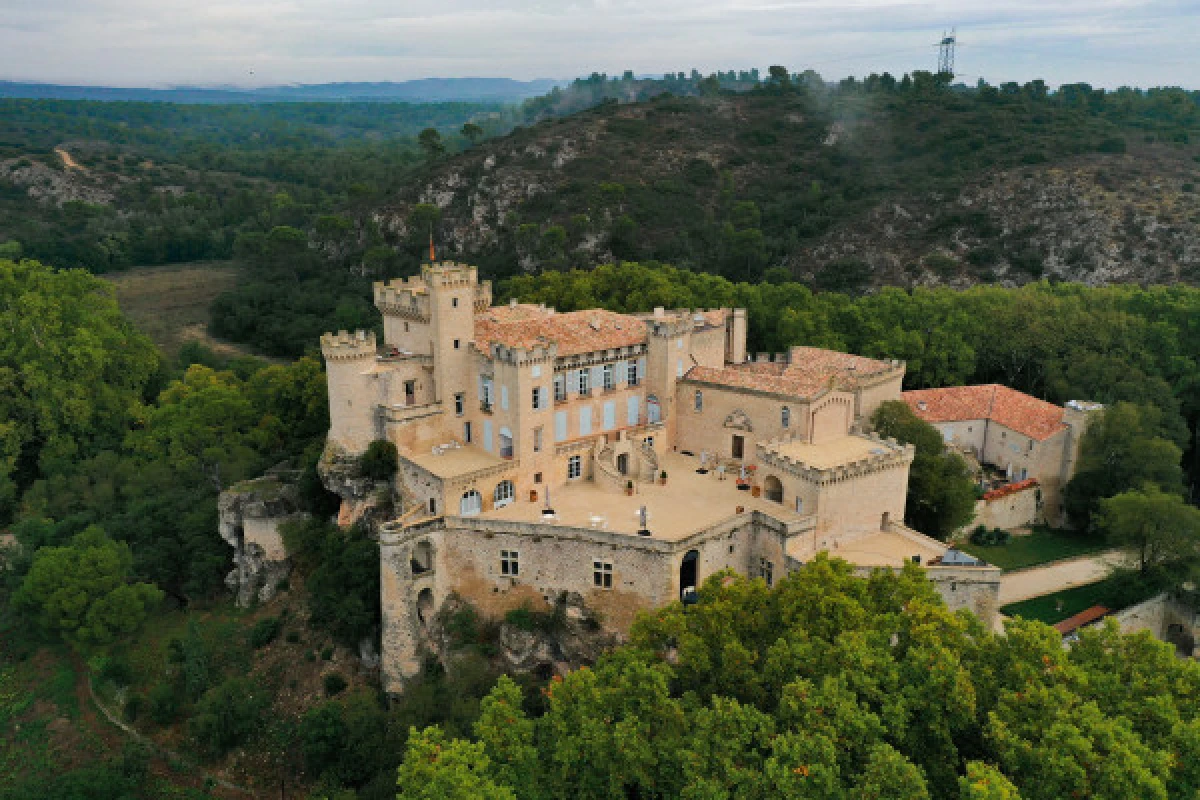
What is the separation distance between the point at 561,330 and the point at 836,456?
13442mm

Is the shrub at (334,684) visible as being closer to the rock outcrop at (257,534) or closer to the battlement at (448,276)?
the rock outcrop at (257,534)

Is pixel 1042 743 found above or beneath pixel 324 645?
above

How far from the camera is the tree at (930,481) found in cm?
4028

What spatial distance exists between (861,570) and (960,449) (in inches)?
731

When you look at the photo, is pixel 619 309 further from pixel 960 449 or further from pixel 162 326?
pixel 162 326

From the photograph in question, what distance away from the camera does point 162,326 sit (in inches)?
3565

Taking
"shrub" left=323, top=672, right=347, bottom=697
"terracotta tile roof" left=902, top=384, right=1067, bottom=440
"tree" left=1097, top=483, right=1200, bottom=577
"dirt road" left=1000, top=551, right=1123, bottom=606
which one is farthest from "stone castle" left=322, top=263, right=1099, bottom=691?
"tree" left=1097, top=483, right=1200, bottom=577

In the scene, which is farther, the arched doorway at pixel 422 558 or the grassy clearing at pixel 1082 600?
the grassy clearing at pixel 1082 600

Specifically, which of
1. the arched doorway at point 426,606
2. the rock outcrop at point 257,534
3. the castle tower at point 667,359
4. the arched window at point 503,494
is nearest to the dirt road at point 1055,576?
the castle tower at point 667,359

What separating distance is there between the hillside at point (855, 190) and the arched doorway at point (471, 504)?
5370 cm

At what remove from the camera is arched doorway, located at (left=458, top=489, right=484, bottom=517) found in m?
36.7

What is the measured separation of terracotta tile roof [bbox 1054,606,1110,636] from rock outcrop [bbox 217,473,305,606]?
113 ft

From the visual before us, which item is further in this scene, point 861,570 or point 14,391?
point 14,391

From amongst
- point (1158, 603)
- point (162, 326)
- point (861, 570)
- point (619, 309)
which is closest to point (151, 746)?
point (861, 570)
